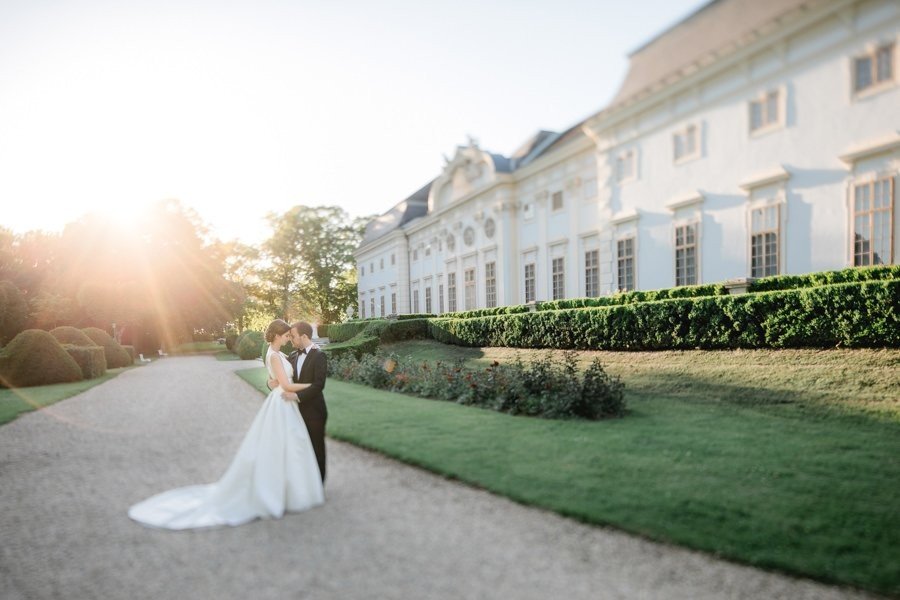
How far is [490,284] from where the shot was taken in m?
33.9

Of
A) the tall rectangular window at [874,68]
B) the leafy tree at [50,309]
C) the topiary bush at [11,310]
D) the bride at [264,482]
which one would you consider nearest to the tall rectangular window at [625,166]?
the tall rectangular window at [874,68]

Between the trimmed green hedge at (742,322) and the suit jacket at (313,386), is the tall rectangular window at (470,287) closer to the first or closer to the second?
the trimmed green hedge at (742,322)

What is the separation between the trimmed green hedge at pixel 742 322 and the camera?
11.0 metres

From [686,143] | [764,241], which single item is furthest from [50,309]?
[764,241]

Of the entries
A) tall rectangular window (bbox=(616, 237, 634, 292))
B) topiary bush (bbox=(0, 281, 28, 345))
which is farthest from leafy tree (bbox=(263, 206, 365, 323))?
tall rectangular window (bbox=(616, 237, 634, 292))

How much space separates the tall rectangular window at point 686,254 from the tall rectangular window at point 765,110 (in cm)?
370

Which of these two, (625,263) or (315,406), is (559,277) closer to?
(625,263)

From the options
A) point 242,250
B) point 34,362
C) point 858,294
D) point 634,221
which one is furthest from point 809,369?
point 242,250

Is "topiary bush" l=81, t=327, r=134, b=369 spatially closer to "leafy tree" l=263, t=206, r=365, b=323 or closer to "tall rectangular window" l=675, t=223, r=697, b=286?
"tall rectangular window" l=675, t=223, r=697, b=286

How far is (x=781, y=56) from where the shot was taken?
1622 centimetres

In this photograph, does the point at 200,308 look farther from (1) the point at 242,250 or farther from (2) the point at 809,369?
(2) the point at 809,369

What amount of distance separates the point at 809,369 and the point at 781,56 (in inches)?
394

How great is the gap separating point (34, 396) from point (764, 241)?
21806mm

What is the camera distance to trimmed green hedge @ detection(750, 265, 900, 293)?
1203cm
